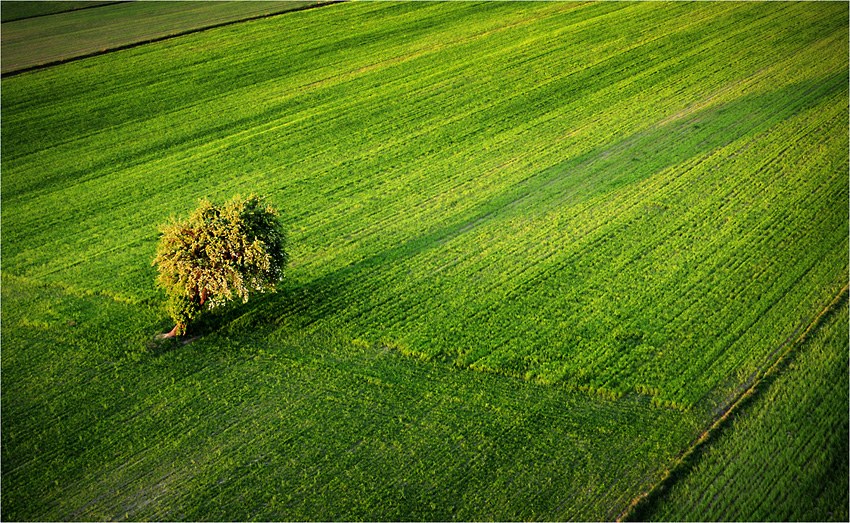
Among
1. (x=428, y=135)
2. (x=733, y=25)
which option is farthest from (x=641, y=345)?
(x=733, y=25)

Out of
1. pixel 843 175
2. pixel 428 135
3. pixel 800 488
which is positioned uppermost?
pixel 428 135

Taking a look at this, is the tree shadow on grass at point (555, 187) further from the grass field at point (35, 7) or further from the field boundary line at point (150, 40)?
the grass field at point (35, 7)

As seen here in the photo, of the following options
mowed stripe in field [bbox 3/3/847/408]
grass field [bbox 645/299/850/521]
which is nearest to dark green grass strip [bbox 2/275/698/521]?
grass field [bbox 645/299/850/521]

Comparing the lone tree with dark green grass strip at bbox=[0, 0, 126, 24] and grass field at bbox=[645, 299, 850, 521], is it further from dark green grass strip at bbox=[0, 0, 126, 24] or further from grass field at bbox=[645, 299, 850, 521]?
dark green grass strip at bbox=[0, 0, 126, 24]

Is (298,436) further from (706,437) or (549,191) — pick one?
(549,191)

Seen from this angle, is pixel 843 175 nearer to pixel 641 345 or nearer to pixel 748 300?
pixel 748 300

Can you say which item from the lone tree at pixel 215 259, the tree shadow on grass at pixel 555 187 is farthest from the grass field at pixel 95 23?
the tree shadow on grass at pixel 555 187
